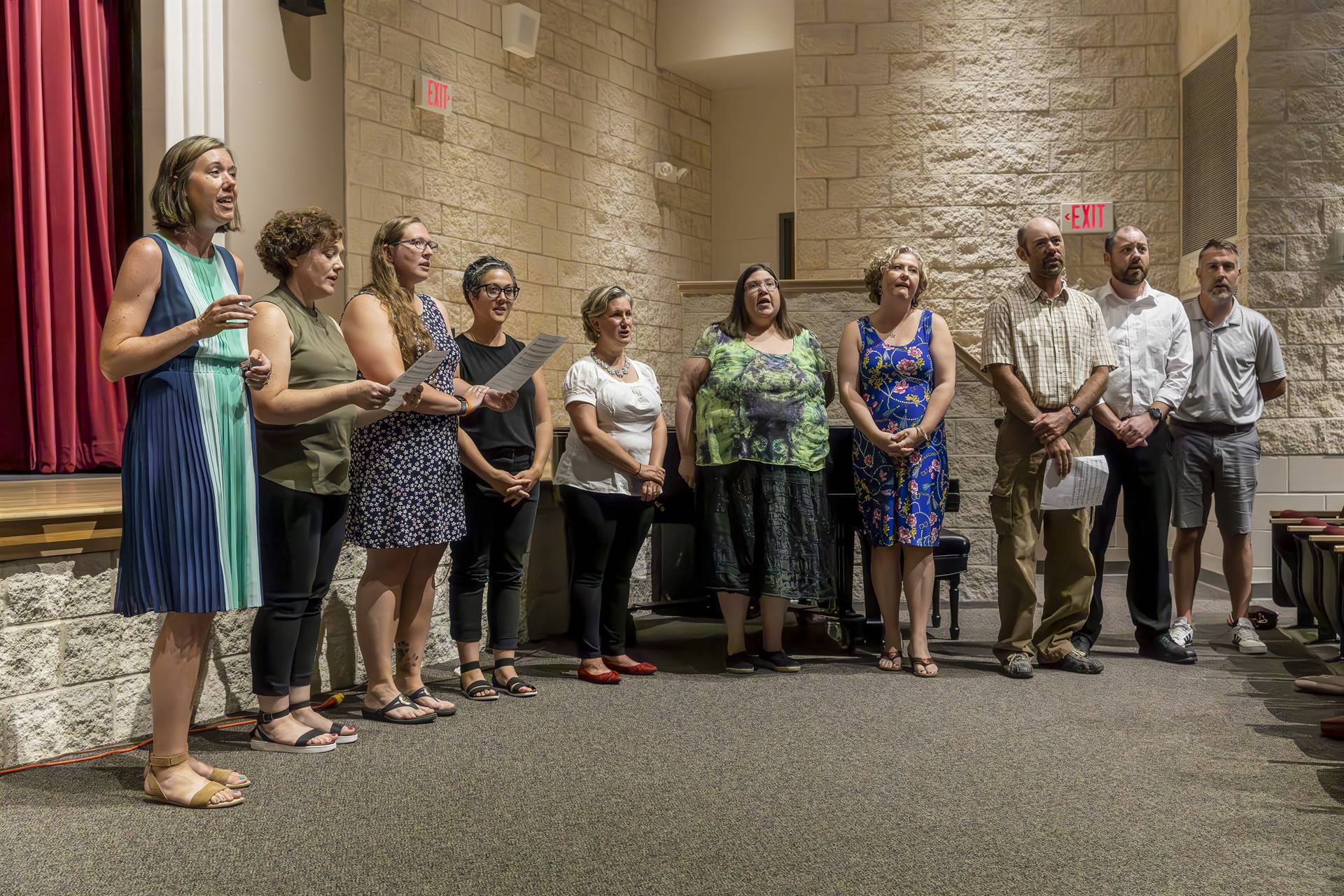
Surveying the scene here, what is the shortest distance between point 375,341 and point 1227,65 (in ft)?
18.6

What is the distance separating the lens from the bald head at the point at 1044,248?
160 inches

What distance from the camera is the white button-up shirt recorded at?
424 centimetres

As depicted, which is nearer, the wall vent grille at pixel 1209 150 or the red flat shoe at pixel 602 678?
the red flat shoe at pixel 602 678

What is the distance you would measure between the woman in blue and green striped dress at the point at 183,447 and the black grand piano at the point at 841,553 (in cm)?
218

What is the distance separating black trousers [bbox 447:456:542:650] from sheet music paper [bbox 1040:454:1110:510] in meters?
1.84

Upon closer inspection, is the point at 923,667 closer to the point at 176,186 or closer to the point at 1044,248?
the point at 1044,248

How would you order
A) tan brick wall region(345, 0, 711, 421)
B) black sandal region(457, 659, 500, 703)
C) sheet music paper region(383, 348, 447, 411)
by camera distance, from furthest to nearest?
1. tan brick wall region(345, 0, 711, 421)
2. black sandal region(457, 659, 500, 703)
3. sheet music paper region(383, 348, 447, 411)

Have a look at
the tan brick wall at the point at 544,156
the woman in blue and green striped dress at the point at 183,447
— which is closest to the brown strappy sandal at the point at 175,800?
the woman in blue and green striped dress at the point at 183,447

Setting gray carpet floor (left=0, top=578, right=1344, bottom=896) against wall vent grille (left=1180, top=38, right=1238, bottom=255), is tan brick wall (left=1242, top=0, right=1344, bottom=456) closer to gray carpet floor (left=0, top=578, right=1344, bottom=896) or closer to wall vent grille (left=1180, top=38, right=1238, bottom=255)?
wall vent grille (left=1180, top=38, right=1238, bottom=255)

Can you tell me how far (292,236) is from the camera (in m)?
2.94

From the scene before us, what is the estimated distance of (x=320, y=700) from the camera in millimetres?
3652

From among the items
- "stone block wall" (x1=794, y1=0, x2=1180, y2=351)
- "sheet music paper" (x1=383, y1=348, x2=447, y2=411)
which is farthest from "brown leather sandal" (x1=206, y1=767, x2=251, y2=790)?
"stone block wall" (x1=794, y1=0, x2=1180, y2=351)

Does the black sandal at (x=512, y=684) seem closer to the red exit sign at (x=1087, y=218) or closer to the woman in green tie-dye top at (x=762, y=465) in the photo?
the woman in green tie-dye top at (x=762, y=465)

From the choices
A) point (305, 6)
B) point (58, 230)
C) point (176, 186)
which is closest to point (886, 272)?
point (176, 186)
